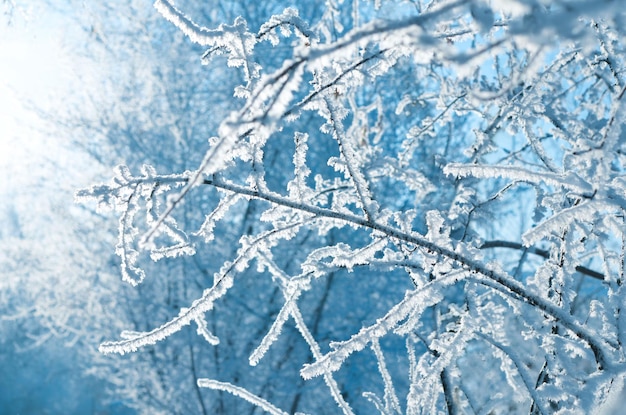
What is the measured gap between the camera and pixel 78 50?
5711mm

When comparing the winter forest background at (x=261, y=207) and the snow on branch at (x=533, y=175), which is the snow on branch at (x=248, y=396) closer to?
the winter forest background at (x=261, y=207)

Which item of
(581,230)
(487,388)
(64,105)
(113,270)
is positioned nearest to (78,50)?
(64,105)

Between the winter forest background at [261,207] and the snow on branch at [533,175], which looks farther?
the winter forest background at [261,207]

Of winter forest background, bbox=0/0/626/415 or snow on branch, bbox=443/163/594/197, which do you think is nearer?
snow on branch, bbox=443/163/594/197

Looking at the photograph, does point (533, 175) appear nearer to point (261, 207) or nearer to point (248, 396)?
point (248, 396)

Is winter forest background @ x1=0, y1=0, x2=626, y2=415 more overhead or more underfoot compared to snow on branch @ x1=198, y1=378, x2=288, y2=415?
more overhead

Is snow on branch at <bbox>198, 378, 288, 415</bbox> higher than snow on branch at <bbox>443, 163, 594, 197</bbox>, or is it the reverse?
snow on branch at <bbox>443, 163, 594, 197</bbox>

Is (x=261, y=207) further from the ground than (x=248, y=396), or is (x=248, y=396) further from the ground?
(x=261, y=207)

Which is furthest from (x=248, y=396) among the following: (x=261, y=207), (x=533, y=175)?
(x=261, y=207)

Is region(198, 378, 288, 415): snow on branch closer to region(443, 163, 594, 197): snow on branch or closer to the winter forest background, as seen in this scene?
the winter forest background

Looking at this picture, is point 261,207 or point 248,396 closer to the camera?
point 248,396

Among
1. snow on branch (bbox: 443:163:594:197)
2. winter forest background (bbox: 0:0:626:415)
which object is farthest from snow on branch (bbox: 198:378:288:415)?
snow on branch (bbox: 443:163:594:197)

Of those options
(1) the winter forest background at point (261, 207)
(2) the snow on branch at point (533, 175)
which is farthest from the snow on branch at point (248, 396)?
(2) the snow on branch at point (533, 175)

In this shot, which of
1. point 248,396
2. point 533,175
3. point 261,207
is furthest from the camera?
point 261,207
